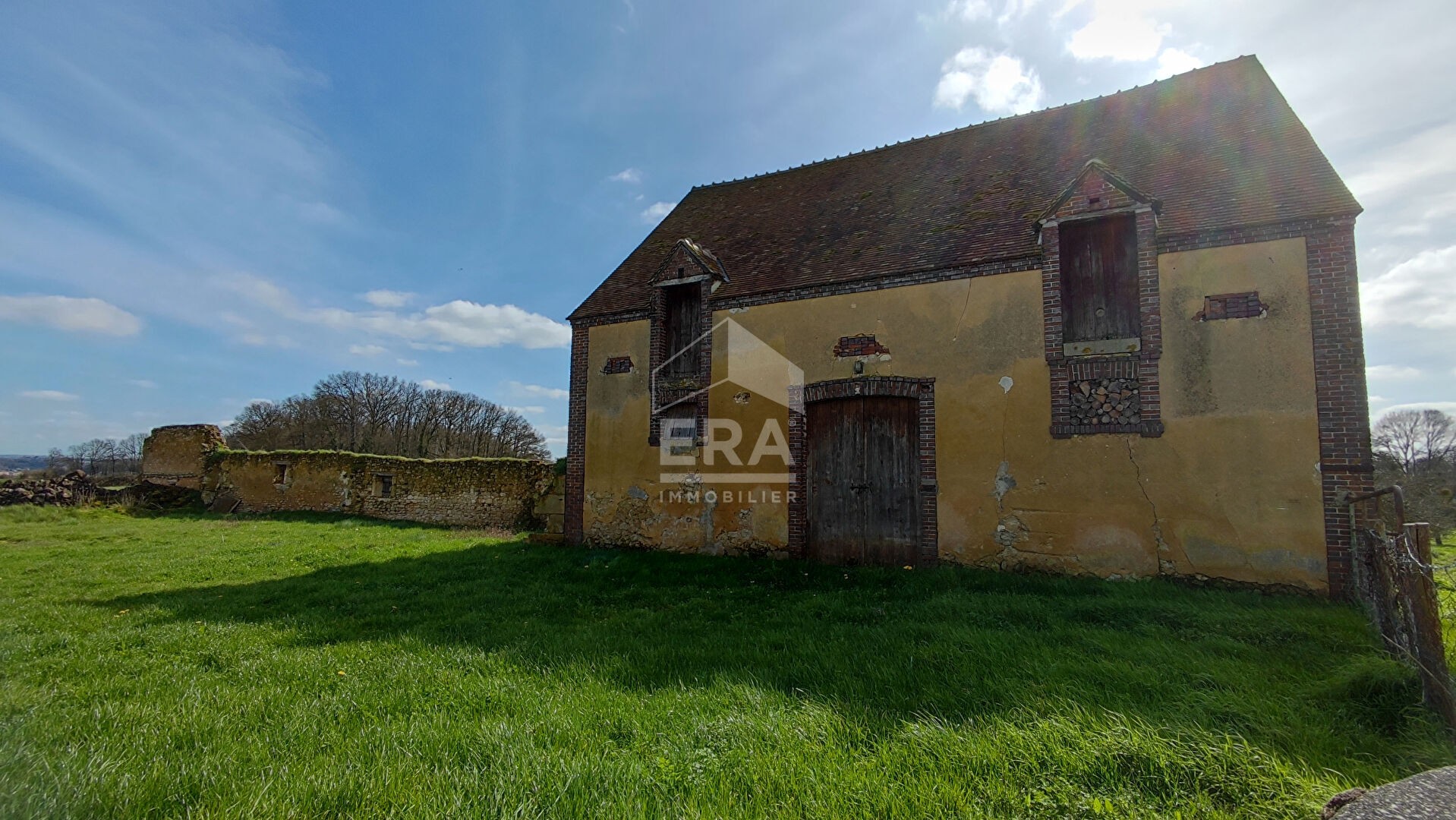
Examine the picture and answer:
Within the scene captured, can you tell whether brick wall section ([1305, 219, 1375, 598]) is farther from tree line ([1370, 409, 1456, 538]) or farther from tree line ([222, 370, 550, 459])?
tree line ([222, 370, 550, 459])

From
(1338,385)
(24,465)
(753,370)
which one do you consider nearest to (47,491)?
(753,370)

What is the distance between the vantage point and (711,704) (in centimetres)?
354

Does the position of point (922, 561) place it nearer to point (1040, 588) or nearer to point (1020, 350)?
point (1040, 588)

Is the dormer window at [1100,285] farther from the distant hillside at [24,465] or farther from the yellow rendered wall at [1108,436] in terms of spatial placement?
the distant hillside at [24,465]

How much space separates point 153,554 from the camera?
407 inches

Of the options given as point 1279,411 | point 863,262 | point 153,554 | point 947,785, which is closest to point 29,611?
point 153,554

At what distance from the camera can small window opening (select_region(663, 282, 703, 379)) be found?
9.77 meters

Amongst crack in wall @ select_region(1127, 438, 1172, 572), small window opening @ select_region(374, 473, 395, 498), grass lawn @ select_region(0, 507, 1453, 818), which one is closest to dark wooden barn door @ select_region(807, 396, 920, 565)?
grass lawn @ select_region(0, 507, 1453, 818)

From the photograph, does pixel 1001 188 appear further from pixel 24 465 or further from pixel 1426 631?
pixel 24 465

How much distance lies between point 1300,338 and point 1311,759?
541cm

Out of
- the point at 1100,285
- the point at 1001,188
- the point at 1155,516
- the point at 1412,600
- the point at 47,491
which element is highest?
the point at 1001,188

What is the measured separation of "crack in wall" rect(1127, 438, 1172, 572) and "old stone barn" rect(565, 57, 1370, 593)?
2 cm

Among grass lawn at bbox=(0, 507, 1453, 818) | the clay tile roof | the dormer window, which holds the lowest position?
grass lawn at bbox=(0, 507, 1453, 818)

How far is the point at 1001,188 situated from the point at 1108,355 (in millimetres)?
3307
